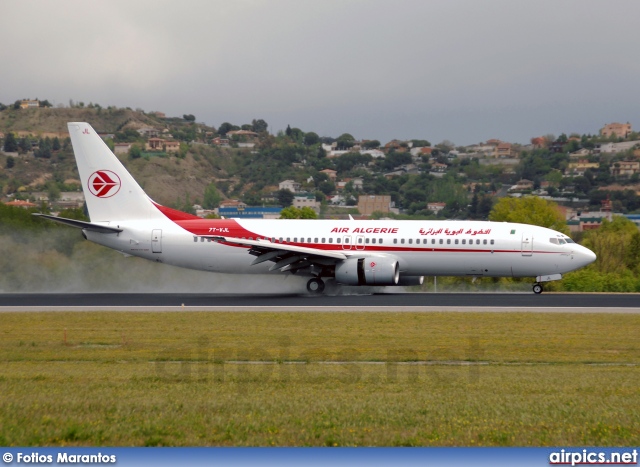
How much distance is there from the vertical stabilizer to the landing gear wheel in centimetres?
768

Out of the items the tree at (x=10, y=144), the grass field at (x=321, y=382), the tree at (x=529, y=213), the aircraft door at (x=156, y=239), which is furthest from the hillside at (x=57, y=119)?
the grass field at (x=321, y=382)

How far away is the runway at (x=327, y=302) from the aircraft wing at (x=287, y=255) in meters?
1.43

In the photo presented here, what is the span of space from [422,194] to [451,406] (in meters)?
131

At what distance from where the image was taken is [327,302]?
35094 mm

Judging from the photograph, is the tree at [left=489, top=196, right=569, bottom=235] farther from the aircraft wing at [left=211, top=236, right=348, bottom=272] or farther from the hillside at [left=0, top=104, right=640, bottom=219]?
the hillside at [left=0, top=104, right=640, bottom=219]

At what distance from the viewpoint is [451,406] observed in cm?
1345

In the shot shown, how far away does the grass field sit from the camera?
11836mm

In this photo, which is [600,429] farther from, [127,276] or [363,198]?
[363,198]

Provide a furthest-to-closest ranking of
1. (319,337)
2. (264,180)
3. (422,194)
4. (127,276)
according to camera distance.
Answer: (264,180), (422,194), (127,276), (319,337)

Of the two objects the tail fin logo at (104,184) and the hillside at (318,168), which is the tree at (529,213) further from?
the hillside at (318,168)

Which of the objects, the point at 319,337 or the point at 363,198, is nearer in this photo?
the point at 319,337

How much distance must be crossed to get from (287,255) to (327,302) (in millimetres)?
4422

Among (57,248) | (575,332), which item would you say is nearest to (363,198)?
(57,248)

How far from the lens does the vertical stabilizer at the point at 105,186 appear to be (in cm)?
4191
